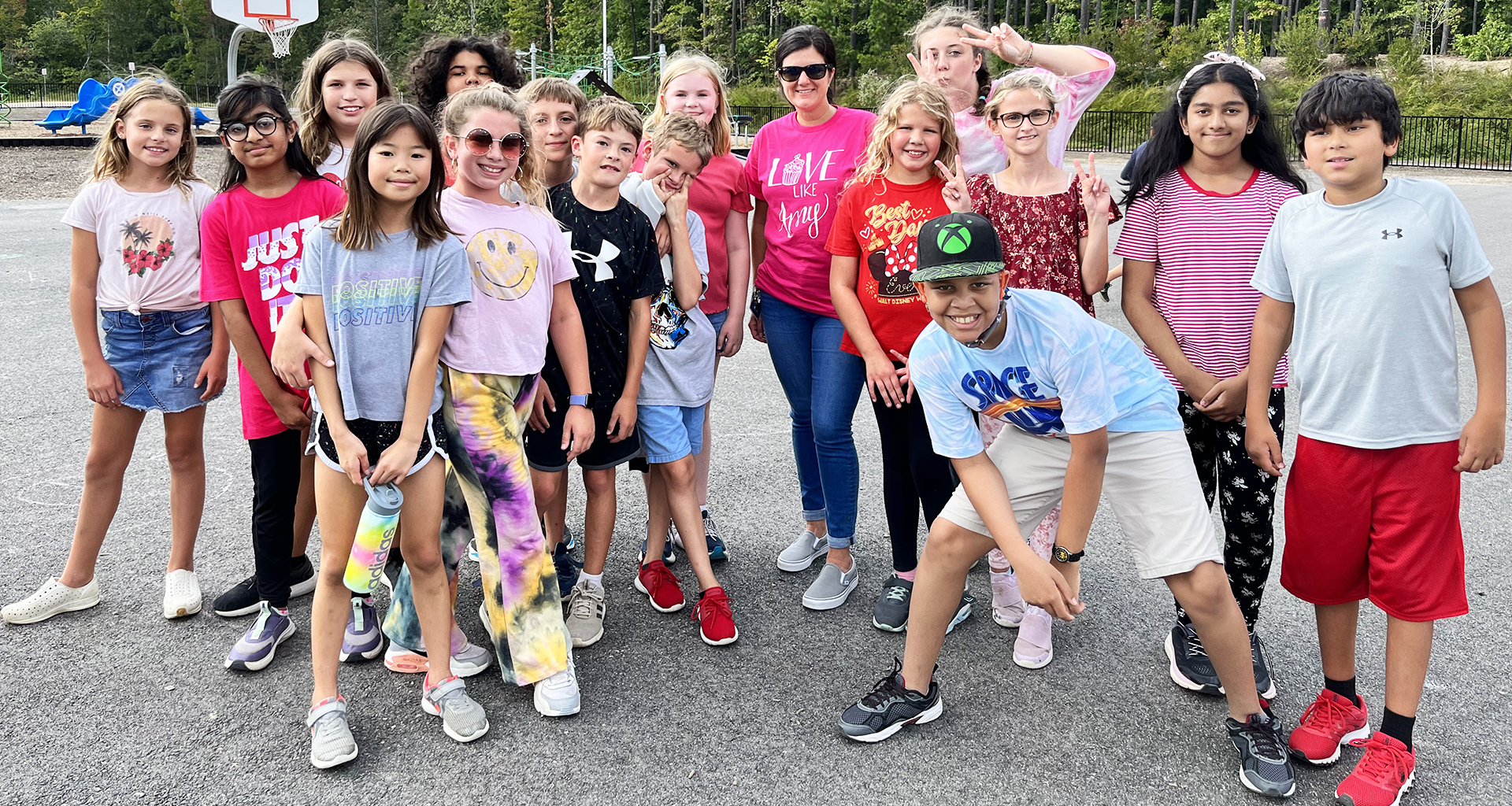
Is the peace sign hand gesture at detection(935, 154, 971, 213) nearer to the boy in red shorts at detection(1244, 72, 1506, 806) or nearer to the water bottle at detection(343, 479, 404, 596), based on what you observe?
the boy in red shorts at detection(1244, 72, 1506, 806)

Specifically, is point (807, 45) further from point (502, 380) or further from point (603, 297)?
point (502, 380)

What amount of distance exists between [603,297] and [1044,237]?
144 centimetres

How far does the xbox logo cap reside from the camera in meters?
2.60

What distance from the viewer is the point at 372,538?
2.82m

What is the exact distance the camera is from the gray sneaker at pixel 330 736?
107 inches

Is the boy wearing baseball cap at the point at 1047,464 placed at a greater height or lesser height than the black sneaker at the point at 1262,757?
greater

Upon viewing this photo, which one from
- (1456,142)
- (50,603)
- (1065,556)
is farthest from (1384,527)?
(1456,142)

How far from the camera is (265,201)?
331 centimetres

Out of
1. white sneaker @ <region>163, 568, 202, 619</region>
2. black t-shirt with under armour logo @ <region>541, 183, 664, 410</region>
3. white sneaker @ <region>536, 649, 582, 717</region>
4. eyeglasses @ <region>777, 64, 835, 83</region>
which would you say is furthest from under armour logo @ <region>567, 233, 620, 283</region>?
white sneaker @ <region>163, 568, 202, 619</region>

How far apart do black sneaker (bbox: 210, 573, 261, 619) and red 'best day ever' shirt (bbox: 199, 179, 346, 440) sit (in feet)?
2.33

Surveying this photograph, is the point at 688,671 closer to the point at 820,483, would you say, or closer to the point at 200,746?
the point at 820,483

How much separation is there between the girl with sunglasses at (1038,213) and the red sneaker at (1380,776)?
3.06ft

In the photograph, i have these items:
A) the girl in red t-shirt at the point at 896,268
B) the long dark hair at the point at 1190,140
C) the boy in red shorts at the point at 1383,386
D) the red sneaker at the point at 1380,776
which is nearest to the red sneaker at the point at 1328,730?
the boy in red shorts at the point at 1383,386

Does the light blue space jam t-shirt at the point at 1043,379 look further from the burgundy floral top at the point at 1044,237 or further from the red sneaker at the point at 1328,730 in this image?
the red sneaker at the point at 1328,730
